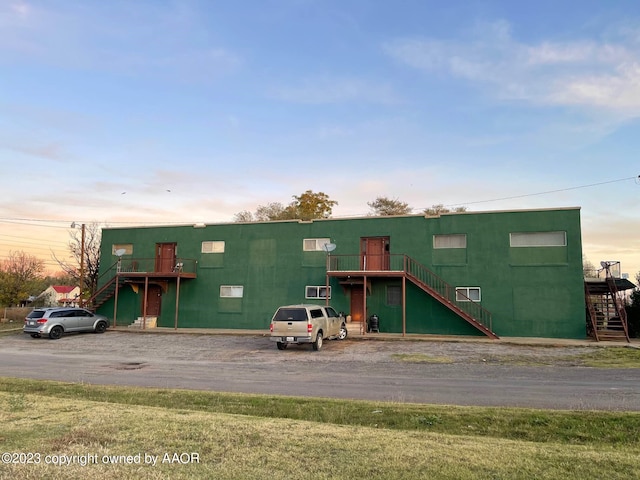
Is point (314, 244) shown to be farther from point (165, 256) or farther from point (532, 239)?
point (532, 239)

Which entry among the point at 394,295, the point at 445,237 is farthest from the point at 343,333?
the point at 445,237

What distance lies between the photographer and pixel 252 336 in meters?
24.0

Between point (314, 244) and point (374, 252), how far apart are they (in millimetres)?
3340

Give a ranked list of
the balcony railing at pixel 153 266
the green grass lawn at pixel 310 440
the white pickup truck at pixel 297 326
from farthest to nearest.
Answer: the balcony railing at pixel 153 266 < the white pickup truck at pixel 297 326 < the green grass lawn at pixel 310 440

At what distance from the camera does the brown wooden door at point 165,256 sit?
29422 millimetres

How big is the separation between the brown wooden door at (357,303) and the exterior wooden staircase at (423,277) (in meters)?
1.11

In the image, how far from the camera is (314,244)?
26.5m

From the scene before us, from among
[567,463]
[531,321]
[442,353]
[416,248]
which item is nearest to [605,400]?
[567,463]

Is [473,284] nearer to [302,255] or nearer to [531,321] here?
[531,321]

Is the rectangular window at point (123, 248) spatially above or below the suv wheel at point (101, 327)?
above

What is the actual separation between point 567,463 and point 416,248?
2012cm

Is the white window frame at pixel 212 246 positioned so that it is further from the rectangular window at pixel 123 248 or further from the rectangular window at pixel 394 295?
the rectangular window at pixel 394 295

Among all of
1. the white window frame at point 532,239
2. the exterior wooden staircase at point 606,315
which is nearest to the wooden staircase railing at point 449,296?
the white window frame at point 532,239

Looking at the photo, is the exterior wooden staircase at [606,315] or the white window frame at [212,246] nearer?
the exterior wooden staircase at [606,315]
